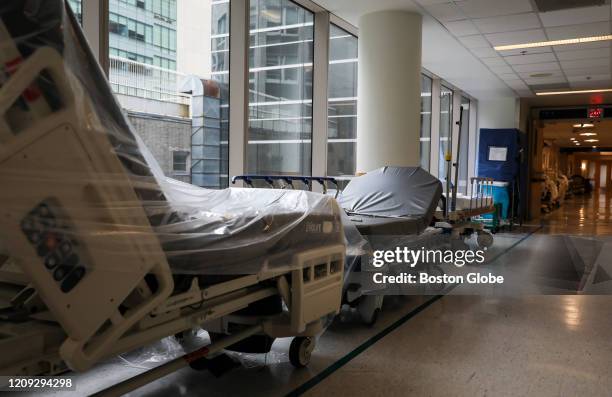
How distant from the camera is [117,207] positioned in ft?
4.72

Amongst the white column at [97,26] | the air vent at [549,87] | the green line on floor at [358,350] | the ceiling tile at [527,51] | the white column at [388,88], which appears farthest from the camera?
the air vent at [549,87]

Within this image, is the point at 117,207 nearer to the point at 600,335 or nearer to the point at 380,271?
the point at 380,271

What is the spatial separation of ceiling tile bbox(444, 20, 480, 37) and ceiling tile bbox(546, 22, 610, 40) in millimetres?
864

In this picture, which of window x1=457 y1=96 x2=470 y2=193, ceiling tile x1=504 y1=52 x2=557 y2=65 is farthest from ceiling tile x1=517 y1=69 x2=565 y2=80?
window x1=457 y1=96 x2=470 y2=193

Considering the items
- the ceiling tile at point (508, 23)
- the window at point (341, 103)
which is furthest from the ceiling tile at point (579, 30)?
the window at point (341, 103)

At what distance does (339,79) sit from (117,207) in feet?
17.2

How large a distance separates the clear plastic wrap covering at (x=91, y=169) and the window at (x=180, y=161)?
7.30ft

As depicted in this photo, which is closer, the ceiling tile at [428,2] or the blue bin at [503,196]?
the ceiling tile at [428,2]

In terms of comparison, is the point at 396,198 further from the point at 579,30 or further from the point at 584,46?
the point at 584,46

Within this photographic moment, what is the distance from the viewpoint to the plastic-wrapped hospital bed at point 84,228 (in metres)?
1.25

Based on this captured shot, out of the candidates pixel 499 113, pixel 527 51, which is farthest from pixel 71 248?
pixel 499 113

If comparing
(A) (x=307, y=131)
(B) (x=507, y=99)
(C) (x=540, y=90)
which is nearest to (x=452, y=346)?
(A) (x=307, y=131)

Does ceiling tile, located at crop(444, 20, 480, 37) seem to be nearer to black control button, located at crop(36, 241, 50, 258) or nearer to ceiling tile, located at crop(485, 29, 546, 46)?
ceiling tile, located at crop(485, 29, 546, 46)

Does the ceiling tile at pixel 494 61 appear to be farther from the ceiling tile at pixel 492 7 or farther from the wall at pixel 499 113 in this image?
the wall at pixel 499 113
